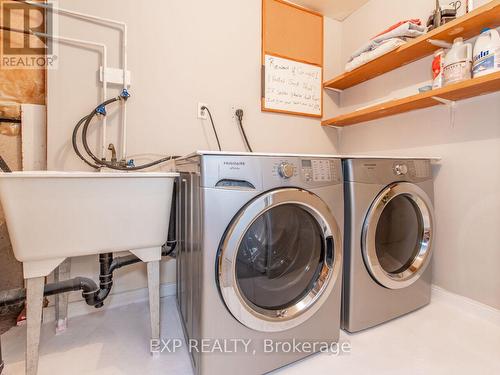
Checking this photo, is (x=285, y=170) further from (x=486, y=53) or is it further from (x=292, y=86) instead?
(x=292, y=86)

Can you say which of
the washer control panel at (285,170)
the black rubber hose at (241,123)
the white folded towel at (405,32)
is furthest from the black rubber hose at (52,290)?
the white folded towel at (405,32)

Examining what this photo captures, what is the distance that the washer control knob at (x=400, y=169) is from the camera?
1.24m

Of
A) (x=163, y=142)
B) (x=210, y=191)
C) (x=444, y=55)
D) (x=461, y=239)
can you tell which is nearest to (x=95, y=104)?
(x=163, y=142)

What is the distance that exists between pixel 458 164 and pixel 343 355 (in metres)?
1.23

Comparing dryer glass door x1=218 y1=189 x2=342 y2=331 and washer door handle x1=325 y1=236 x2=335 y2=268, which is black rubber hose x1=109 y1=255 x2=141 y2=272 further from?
washer door handle x1=325 y1=236 x2=335 y2=268

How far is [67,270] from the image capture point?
1269 mm

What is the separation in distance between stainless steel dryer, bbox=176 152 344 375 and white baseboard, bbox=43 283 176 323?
552mm

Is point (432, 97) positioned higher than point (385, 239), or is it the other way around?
point (432, 97)

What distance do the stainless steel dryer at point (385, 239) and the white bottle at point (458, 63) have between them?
447 millimetres

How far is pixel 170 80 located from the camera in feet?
5.13

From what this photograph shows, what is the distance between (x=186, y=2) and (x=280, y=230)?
1623 millimetres

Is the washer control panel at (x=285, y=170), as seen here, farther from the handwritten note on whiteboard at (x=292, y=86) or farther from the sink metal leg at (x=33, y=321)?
the handwritten note on whiteboard at (x=292, y=86)

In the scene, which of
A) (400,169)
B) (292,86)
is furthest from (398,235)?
(292,86)

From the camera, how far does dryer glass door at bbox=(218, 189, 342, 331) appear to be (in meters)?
0.83
